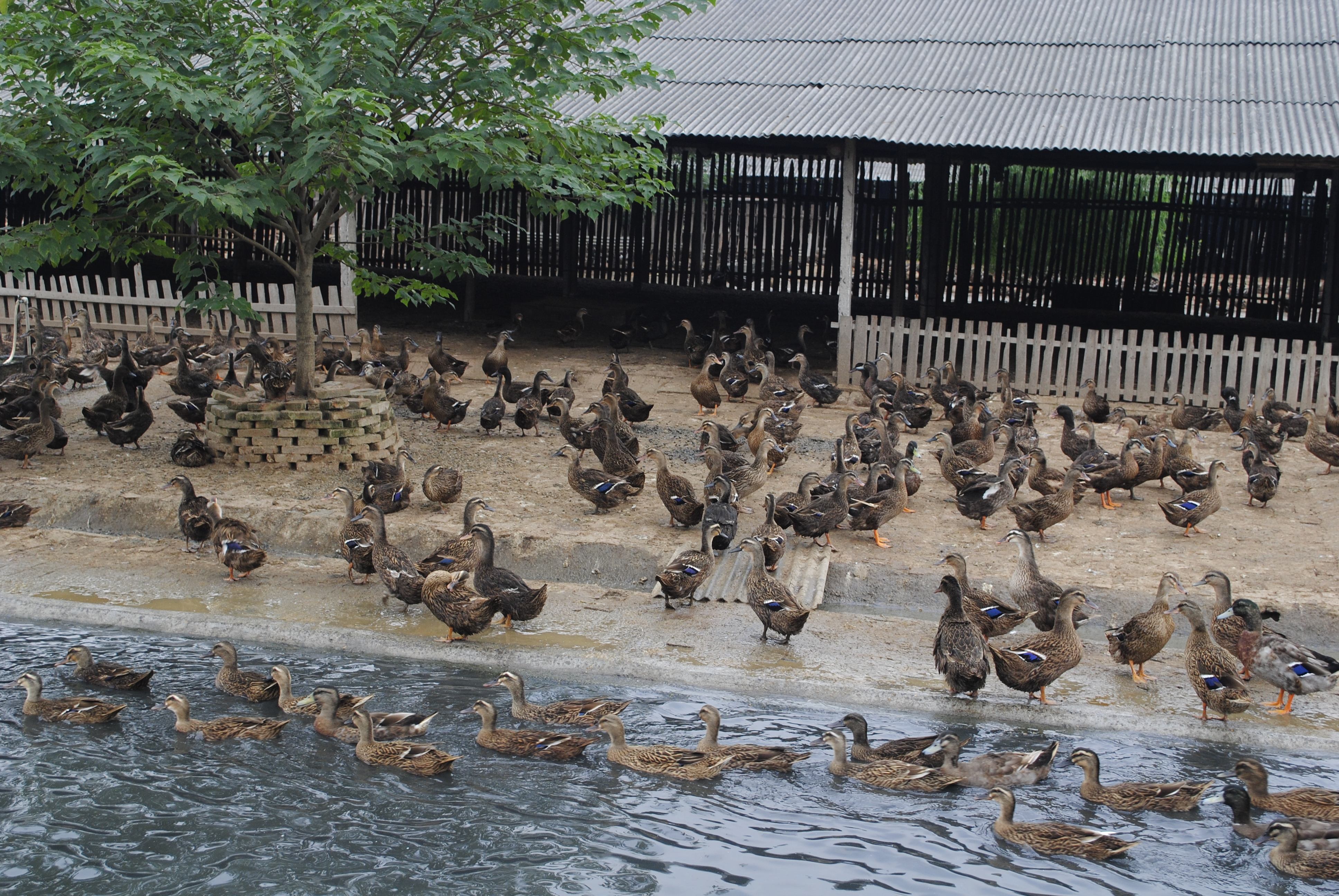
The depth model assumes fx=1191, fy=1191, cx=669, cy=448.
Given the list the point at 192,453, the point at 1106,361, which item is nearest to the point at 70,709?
the point at 192,453

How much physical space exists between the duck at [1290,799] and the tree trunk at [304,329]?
33.9 ft

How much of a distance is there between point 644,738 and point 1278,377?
13.3 meters

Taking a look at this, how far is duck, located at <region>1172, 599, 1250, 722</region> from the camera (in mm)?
8070

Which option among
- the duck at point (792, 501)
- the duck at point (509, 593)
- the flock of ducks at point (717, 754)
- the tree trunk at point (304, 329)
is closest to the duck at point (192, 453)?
the tree trunk at point (304, 329)

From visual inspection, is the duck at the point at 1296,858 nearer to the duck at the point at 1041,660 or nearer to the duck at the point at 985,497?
the duck at the point at 1041,660

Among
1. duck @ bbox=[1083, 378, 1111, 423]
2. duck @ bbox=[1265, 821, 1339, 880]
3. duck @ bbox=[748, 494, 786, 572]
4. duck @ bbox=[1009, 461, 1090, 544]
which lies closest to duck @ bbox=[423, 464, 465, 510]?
duck @ bbox=[748, 494, 786, 572]

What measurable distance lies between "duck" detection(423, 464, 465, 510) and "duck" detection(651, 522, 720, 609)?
2.73 metres

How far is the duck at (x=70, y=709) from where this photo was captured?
26.7 feet

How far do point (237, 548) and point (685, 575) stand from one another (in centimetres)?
390

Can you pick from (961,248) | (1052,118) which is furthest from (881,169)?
(1052,118)

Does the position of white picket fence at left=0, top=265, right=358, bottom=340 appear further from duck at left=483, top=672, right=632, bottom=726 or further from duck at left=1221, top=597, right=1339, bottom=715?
duck at left=1221, top=597, right=1339, bottom=715

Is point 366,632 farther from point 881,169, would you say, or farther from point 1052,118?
point 881,169

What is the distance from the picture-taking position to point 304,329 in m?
13.6

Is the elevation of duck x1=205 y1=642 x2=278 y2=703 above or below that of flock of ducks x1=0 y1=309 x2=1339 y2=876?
below
